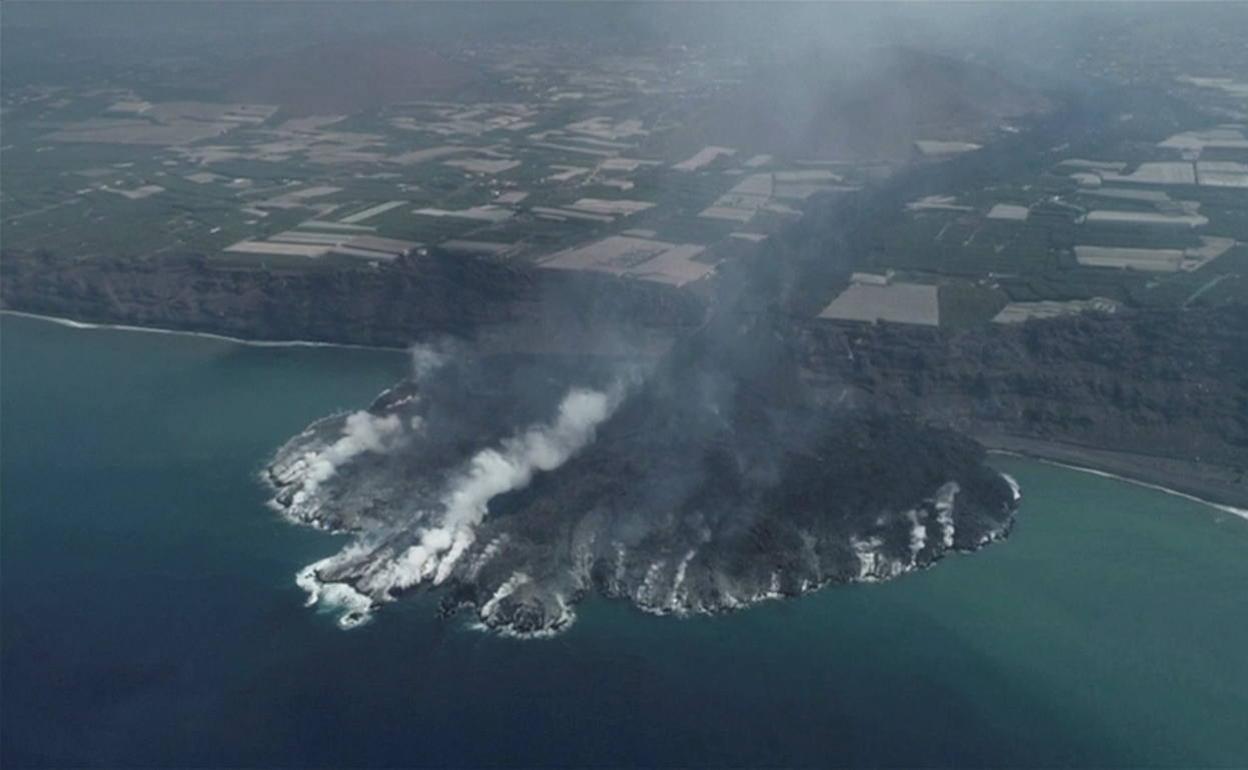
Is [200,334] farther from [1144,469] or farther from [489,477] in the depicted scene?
[1144,469]

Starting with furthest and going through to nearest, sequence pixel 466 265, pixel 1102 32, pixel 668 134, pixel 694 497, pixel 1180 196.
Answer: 1. pixel 1102 32
2. pixel 668 134
3. pixel 1180 196
4. pixel 466 265
5. pixel 694 497

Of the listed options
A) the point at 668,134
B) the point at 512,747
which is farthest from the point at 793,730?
the point at 668,134

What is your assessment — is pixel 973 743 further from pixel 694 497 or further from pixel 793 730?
pixel 694 497

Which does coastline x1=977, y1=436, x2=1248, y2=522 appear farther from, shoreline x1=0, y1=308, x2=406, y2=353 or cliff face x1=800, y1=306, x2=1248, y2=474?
shoreline x1=0, y1=308, x2=406, y2=353

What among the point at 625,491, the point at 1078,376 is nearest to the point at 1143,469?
the point at 1078,376

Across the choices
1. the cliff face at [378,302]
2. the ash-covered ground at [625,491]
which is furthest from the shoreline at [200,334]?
the ash-covered ground at [625,491]
